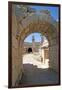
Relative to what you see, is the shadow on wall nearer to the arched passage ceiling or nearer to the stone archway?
the stone archway

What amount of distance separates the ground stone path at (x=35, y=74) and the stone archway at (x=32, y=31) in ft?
0.21

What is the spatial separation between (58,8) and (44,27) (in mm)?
318

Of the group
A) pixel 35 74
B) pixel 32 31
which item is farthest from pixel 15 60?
pixel 32 31

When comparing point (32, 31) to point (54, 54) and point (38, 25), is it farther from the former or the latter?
point (54, 54)

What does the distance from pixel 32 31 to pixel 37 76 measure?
23.1 inches

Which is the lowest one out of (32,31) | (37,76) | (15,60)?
Answer: (37,76)

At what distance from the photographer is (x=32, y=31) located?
98.0 inches

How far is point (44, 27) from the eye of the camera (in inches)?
99.6

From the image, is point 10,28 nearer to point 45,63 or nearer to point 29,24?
point 29,24

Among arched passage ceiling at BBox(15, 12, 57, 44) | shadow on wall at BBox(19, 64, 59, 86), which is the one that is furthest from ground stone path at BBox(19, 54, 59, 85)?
arched passage ceiling at BBox(15, 12, 57, 44)

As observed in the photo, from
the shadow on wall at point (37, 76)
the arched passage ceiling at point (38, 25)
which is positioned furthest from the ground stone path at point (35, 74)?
the arched passage ceiling at point (38, 25)

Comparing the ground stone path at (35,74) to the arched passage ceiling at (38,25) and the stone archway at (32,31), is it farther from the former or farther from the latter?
the arched passage ceiling at (38,25)

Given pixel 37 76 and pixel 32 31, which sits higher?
pixel 32 31

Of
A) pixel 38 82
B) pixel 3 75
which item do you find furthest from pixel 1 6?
pixel 38 82
